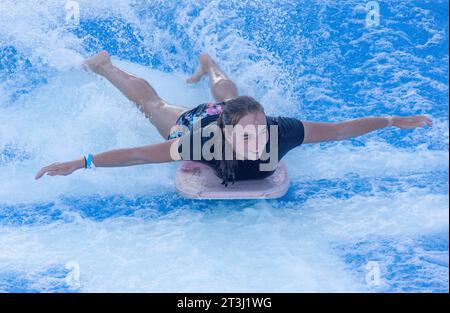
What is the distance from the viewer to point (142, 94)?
4289 mm

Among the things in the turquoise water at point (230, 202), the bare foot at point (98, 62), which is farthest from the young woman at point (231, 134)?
the bare foot at point (98, 62)

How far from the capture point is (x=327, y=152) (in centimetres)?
441

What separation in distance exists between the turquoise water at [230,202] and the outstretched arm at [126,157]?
493 millimetres

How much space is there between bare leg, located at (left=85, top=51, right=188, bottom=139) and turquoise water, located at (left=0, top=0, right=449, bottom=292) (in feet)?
0.53

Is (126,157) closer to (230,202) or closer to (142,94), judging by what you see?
(230,202)

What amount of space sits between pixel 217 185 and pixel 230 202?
31 centimetres

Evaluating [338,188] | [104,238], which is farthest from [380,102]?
[104,238]

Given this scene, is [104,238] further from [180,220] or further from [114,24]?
[114,24]

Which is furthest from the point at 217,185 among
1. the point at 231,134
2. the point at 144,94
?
the point at 144,94

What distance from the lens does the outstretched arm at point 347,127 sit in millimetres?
3701

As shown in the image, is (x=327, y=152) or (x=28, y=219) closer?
(x=28, y=219)

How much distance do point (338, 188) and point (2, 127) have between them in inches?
97.3

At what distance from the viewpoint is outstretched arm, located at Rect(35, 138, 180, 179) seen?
340 cm
